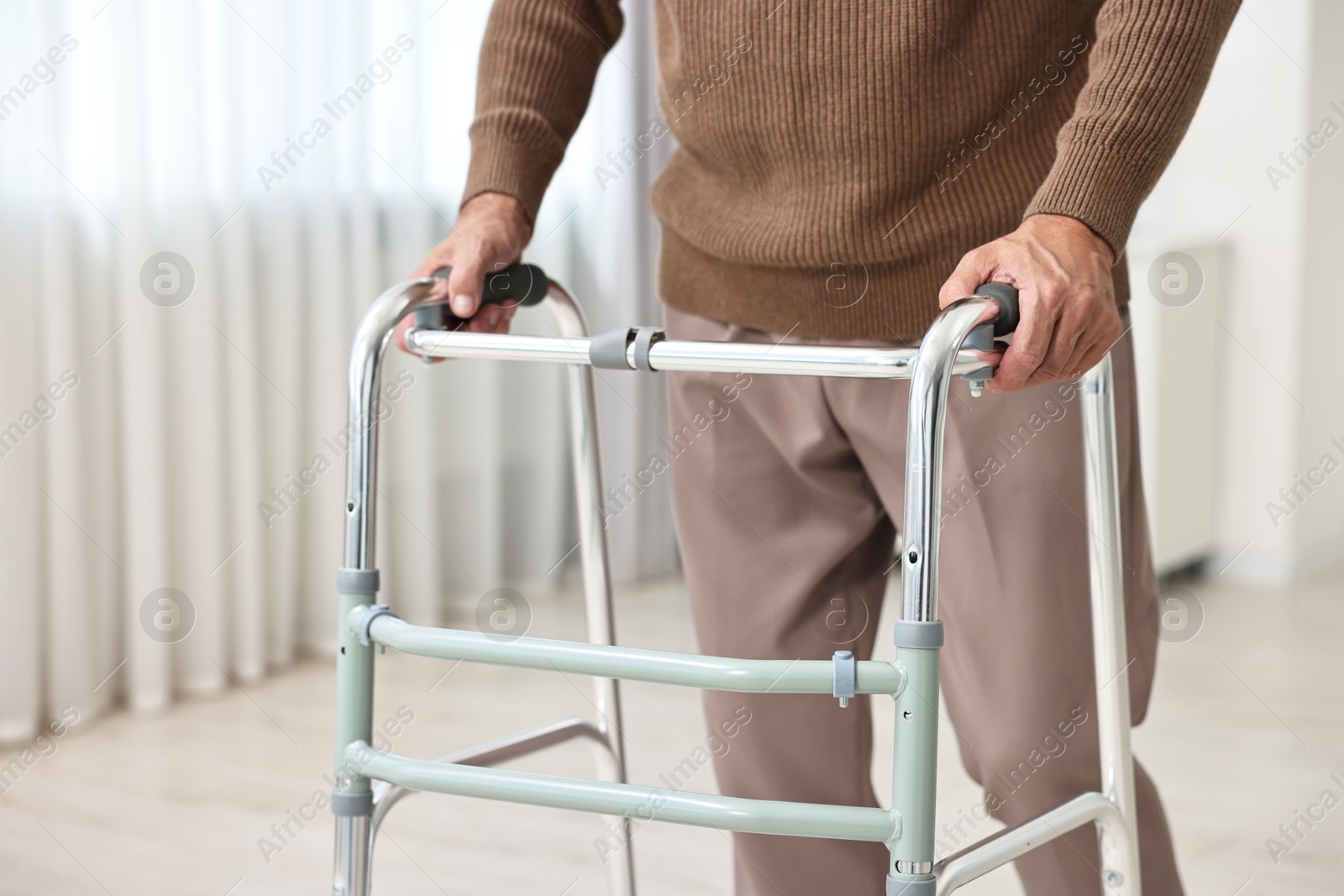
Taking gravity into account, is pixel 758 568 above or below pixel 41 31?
below

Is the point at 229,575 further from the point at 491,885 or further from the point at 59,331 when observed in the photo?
the point at 491,885

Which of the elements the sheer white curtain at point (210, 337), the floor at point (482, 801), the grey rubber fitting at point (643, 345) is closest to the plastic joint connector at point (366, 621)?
the grey rubber fitting at point (643, 345)

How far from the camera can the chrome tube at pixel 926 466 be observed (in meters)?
0.66

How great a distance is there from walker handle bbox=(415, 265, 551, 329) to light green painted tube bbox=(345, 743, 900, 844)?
35cm

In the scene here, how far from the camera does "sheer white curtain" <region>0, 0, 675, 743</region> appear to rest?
6.79ft

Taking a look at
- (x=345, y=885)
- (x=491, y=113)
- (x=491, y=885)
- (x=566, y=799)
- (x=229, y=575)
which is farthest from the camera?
(x=229, y=575)

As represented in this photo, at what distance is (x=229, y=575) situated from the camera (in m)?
2.39

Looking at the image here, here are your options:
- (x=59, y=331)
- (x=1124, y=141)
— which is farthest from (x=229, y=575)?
(x=1124, y=141)

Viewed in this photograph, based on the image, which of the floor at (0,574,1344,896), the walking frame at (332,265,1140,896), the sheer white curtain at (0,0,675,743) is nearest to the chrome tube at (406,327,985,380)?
the walking frame at (332,265,1140,896)

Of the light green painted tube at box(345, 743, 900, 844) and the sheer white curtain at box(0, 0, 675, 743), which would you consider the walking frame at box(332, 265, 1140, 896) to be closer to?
the light green painted tube at box(345, 743, 900, 844)

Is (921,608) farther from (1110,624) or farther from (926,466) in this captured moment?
(1110,624)

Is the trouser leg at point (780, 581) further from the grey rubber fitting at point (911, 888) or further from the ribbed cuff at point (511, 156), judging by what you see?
the grey rubber fitting at point (911, 888)

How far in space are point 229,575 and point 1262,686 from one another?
1.94 m

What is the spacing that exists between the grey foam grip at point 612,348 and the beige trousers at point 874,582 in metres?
0.23
